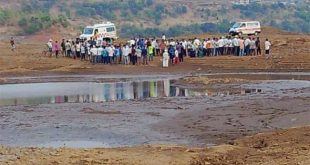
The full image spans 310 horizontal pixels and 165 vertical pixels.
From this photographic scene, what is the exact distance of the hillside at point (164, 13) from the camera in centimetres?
8556

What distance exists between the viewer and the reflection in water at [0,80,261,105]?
29.2 m

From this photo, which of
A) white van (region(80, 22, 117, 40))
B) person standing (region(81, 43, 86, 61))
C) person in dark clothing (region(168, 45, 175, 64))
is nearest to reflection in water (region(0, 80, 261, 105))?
person in dark clothing (region(168, 45, 175, 64))

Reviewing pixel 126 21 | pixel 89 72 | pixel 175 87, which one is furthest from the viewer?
pixel 126 21

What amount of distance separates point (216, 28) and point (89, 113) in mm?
58869

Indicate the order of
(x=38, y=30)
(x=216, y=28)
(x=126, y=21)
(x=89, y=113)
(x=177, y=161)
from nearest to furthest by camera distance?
(x=177, y=161) < (x=89, y=113) < (x=38, y=30) < (x=216, y=28) < (x=126, y=21)

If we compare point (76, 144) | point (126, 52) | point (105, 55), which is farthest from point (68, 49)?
point (76, 144)

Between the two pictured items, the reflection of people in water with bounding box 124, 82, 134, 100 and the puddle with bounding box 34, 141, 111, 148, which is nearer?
the puddle with bounding box 34, 141, 111, 148

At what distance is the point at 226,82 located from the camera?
34.6m

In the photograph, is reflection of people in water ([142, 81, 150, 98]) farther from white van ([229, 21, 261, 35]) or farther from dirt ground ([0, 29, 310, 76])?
white van ([229, 21, 261, 35])

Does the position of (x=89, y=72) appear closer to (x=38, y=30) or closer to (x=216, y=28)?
(x=38, y=30)

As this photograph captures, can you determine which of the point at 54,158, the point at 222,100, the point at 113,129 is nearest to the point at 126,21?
the point at 222,100

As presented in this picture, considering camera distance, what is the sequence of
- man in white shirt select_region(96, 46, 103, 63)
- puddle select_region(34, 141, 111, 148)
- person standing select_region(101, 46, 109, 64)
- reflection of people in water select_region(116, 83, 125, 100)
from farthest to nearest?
man in white shirt select_region(96, 46, 103, 63), person standing select_region(101, 46, 109, 64), reflection of people in water select_region(116, 83, 125, 100), puddle select_region(34, 141, 111, 148)

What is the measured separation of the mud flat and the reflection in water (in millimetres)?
43

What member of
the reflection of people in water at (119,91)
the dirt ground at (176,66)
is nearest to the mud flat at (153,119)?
the reflection of people in water at (119,91)
